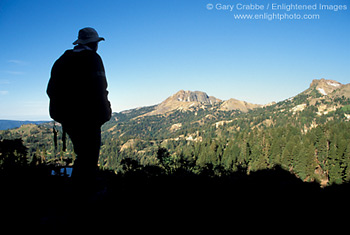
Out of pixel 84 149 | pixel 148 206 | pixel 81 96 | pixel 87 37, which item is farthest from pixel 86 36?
pixel 148 206

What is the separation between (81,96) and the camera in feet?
13.1

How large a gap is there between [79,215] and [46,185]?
9.11 ft

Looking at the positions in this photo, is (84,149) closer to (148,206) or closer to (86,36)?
(148,206)

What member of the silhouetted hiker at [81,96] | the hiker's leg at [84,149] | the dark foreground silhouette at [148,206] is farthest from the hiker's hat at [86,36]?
the dark foreground silhouette at [148,206]

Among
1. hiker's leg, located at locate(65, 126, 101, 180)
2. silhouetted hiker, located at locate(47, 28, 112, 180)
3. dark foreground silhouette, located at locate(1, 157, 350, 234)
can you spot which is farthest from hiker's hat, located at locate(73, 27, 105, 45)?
dark foreground silhouette, located at locate(1, 157, 350, 234)

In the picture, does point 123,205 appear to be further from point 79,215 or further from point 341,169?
point 341,169

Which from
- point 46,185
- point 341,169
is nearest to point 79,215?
point 46,185

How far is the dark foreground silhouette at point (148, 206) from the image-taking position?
3.61m

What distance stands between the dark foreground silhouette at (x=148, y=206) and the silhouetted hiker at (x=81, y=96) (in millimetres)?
754

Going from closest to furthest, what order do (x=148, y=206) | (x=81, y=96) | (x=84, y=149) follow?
(x=81, y=96) < (x=84, y=149) < (x=148, y=206)

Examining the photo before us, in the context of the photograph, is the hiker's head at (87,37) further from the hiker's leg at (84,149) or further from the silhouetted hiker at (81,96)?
the hiker's leg at (84,149)

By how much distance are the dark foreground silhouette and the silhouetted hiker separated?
0.75m

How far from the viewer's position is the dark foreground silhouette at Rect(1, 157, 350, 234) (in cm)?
361

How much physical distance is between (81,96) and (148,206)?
3.05m
